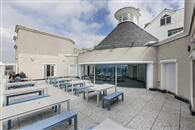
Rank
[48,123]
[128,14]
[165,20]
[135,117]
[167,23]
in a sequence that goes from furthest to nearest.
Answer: [128,14]
[165,20]
[167,23]
[135,117]
[48,123]

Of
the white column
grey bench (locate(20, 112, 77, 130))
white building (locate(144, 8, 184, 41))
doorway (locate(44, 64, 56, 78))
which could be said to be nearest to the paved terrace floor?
grey bench (locate(20, 112, 77, 130))

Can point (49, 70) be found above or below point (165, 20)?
below

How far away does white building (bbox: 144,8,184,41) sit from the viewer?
14932 mm

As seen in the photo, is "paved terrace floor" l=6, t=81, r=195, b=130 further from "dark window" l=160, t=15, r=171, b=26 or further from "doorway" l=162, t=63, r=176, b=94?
"dark window" l=160, t=15, r=171, b=26

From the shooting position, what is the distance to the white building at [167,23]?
49.0ft

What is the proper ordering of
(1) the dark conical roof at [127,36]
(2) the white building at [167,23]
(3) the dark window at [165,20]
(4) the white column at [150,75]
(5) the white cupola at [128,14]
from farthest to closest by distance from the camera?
(5) the white cupola at [128,14], (3) the dark window at [165,20], (2) the white building at [167,23], (1) the dark conical roof at [127,36], (4) the white column at [150,75]

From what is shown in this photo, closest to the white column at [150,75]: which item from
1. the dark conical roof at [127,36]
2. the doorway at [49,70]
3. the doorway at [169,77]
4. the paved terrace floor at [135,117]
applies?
the doorway at [169,77]

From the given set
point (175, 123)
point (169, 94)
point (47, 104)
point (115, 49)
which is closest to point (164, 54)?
point (169, 94)

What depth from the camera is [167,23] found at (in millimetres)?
16062

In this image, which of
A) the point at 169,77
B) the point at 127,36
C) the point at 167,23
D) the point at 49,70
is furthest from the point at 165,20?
the point at 49,70

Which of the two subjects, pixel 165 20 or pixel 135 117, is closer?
pixel 135 117

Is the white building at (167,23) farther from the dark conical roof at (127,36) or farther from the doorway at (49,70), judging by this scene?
the doorway at (49,70)

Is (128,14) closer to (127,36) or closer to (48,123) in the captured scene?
(127,36)

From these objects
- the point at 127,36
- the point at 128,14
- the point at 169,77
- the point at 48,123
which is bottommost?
the point at 48,123
